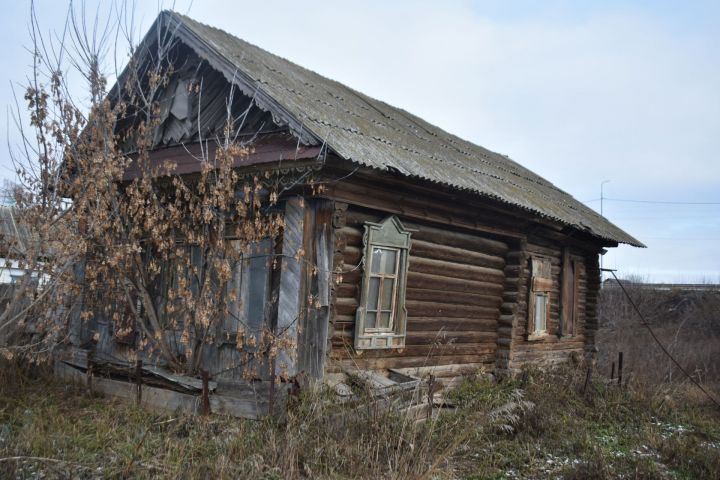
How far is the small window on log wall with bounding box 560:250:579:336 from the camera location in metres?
11.8

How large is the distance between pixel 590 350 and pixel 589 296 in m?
1.14

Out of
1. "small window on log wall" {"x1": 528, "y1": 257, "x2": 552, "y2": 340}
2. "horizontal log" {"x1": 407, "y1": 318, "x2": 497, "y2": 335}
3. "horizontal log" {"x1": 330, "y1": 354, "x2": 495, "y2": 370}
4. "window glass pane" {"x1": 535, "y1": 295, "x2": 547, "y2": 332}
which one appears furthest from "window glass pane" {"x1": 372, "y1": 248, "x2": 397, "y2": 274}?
"window glass pane" {"x1": 535, "y1": 295, "x2": 547, "y2": 332}

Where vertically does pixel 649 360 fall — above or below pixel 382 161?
below

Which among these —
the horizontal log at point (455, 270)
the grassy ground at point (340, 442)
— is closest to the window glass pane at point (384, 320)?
the horizontal log at point (455, 270)

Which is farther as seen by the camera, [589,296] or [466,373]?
[589,296]

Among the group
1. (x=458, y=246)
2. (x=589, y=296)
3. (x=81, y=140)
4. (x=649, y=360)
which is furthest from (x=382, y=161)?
(x=649, y=360)

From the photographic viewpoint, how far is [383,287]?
759cm

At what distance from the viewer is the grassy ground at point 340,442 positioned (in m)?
4.65

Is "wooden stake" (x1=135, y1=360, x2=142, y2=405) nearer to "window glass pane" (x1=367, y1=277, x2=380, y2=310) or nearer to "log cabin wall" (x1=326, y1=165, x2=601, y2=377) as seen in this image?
"log cabin wall" (x1=326, y1=165, x2=601, y2=377)

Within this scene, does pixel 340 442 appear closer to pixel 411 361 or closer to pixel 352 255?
pixel 352 255

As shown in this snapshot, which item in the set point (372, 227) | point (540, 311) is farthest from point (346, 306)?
point (540, 311)

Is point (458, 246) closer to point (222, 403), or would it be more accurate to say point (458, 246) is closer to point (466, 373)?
point (466, 373)

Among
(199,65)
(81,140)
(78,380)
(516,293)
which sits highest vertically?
(199,65)

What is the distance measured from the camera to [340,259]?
6781mm
